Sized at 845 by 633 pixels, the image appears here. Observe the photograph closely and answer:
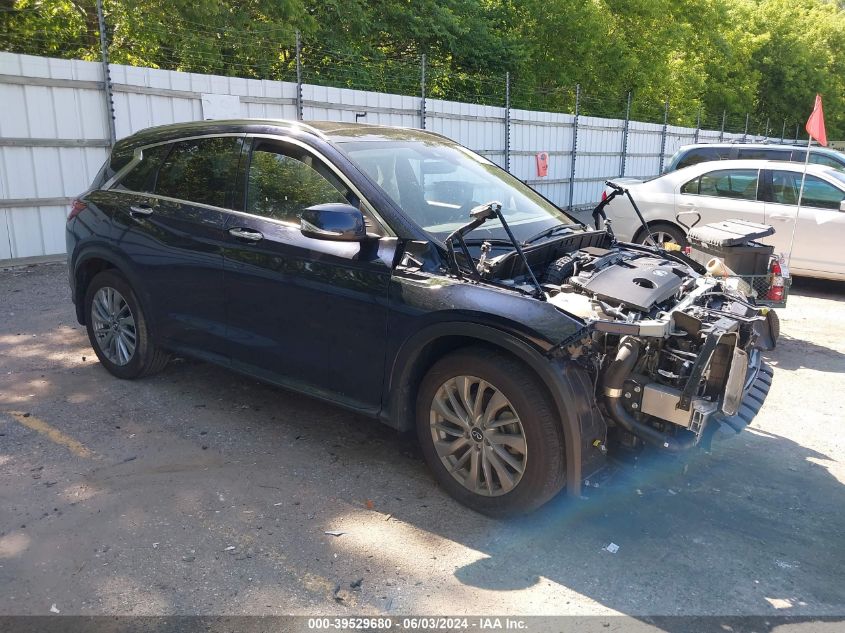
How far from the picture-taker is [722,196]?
9461 mm

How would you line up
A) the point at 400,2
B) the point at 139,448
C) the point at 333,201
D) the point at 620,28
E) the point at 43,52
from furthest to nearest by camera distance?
the point at 620,28 < the point at 400,2 < the point at 43,52 < the point at 139,448 < the point at 333,201

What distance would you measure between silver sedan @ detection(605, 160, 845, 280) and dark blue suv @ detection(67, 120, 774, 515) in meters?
5.22

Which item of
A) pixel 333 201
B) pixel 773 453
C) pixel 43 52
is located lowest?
pixel 773 453

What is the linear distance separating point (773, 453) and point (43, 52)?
50.5 feet

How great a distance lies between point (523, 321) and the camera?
11.0ft

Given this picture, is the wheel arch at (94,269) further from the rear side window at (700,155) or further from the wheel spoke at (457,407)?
the rear side window at (700,155)

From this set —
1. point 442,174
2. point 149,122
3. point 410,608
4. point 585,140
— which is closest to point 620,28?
point 585,140

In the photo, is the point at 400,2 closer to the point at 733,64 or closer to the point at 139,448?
the point at 139,448

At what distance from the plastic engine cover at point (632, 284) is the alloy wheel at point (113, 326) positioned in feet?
10.7

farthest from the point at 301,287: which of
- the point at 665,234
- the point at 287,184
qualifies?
the point at 665,234

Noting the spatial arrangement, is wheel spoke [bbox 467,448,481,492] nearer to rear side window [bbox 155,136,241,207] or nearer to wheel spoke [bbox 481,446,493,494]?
wheel spoke [bbox 481,446,493,494]

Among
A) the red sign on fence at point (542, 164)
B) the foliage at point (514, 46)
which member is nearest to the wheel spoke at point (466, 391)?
the foliage at point (514, 46)

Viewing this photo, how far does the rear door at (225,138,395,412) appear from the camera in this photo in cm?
390

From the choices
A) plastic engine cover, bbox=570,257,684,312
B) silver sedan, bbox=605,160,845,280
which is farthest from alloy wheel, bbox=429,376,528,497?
silver sedan, bbox=605,160,845,280
